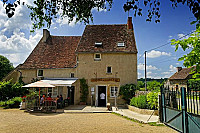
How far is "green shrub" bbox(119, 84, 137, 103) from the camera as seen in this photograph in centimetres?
2005

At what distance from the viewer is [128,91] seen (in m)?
20.1

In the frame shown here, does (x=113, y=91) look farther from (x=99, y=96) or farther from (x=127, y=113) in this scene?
(x=127, y=113)

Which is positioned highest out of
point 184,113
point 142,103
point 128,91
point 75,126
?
point 128,91

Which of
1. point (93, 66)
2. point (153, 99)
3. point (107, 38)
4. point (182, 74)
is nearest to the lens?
point (153, 99)

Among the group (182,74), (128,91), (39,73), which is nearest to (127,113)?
(128,91)

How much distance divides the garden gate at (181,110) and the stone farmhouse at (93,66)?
1061cm

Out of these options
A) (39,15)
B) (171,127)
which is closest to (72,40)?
(171,127)

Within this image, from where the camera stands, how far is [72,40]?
86.0 feet

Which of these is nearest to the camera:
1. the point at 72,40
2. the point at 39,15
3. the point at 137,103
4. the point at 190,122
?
the point at 39,15

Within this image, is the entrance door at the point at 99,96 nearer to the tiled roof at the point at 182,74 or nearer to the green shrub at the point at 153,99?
the green shrub at the point at 153,99

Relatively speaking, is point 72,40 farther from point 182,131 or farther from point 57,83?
point 182,131

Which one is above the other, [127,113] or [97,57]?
[97,57]

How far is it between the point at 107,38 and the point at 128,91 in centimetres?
793

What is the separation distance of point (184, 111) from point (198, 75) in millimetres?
5165
